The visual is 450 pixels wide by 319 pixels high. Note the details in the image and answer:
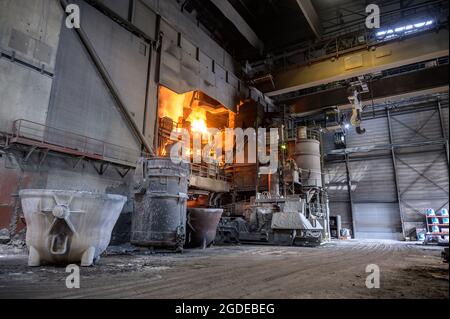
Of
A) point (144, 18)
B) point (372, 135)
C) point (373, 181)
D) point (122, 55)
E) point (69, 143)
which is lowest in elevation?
point (69, 143)

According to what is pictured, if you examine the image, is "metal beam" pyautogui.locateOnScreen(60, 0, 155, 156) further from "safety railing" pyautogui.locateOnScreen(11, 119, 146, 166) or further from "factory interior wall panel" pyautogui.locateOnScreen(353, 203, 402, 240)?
"factory interior wall panel" pyautogui.locateOnScreen(353, 203, 402, 240)

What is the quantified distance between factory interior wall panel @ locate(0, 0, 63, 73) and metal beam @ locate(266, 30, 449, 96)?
11.6 meters

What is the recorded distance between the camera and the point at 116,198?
17.7 ft

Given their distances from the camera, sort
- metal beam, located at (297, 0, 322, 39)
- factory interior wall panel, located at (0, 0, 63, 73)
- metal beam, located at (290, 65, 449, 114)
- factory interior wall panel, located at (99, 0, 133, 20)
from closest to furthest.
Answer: factory interior wall panel, located at (0, 0, 63, 73) → factory interior wall panel, located at (99, 0, 133, 20) → metal beam, located at (297, 0, 322, 39) → metal beam, located at (290, 65, 449, 114)

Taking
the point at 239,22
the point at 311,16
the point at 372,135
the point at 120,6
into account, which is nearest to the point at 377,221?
the point at 372,135

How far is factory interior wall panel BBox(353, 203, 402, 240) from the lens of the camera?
68.2ft

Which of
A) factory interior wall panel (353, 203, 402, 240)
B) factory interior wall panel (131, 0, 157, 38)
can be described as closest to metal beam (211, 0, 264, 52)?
factory interior wall panel (131, 0, 157, 38)

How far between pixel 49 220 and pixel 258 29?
1754cm

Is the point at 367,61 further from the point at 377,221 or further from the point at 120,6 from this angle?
the point at 377,221

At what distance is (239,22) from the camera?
16.7m

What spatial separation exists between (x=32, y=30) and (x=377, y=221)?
75.6 ft

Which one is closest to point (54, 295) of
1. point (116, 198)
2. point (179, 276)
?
point (179, 276)

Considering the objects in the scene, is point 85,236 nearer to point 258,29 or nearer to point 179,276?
point 179,276

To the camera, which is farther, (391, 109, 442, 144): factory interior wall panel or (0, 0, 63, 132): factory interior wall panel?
(391, 109, 442, 144): factory interior wall panel
